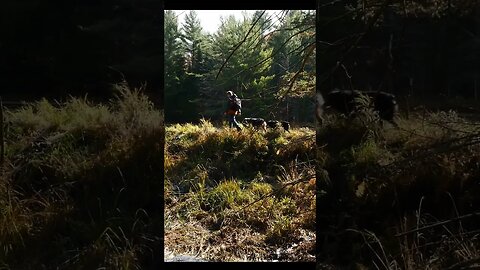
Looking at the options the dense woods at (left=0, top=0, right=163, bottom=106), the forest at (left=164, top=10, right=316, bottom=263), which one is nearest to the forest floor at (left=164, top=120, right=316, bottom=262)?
the forest at (left=164, top=10, right=316, bottom=263)

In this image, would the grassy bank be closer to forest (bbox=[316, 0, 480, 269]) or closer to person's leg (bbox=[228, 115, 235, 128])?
forest (bbox=[316, 0, 480, 269])

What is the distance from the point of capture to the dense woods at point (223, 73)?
14.3 ft

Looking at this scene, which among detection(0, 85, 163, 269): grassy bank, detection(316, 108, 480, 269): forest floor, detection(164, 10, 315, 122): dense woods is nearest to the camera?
detection(316, 108, 480, 269): forest floor

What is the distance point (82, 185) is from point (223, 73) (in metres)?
1.92

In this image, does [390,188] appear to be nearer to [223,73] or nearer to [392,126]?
[392,126]

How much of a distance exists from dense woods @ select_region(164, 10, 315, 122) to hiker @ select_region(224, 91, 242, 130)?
0.20ft

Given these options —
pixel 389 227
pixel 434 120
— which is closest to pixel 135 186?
pixel 389 227

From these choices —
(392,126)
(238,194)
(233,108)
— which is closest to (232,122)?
(233,108)

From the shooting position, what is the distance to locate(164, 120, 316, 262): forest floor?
4.49 meters

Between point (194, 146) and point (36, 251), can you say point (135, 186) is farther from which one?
point (194, 146)

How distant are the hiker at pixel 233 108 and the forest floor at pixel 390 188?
155 cm

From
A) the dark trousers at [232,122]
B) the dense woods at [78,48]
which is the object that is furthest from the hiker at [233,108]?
the dense woods at [78,48]

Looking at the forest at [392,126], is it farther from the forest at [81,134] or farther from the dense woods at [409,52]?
the forest at [81,134]

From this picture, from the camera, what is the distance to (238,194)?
4766 millimetres
